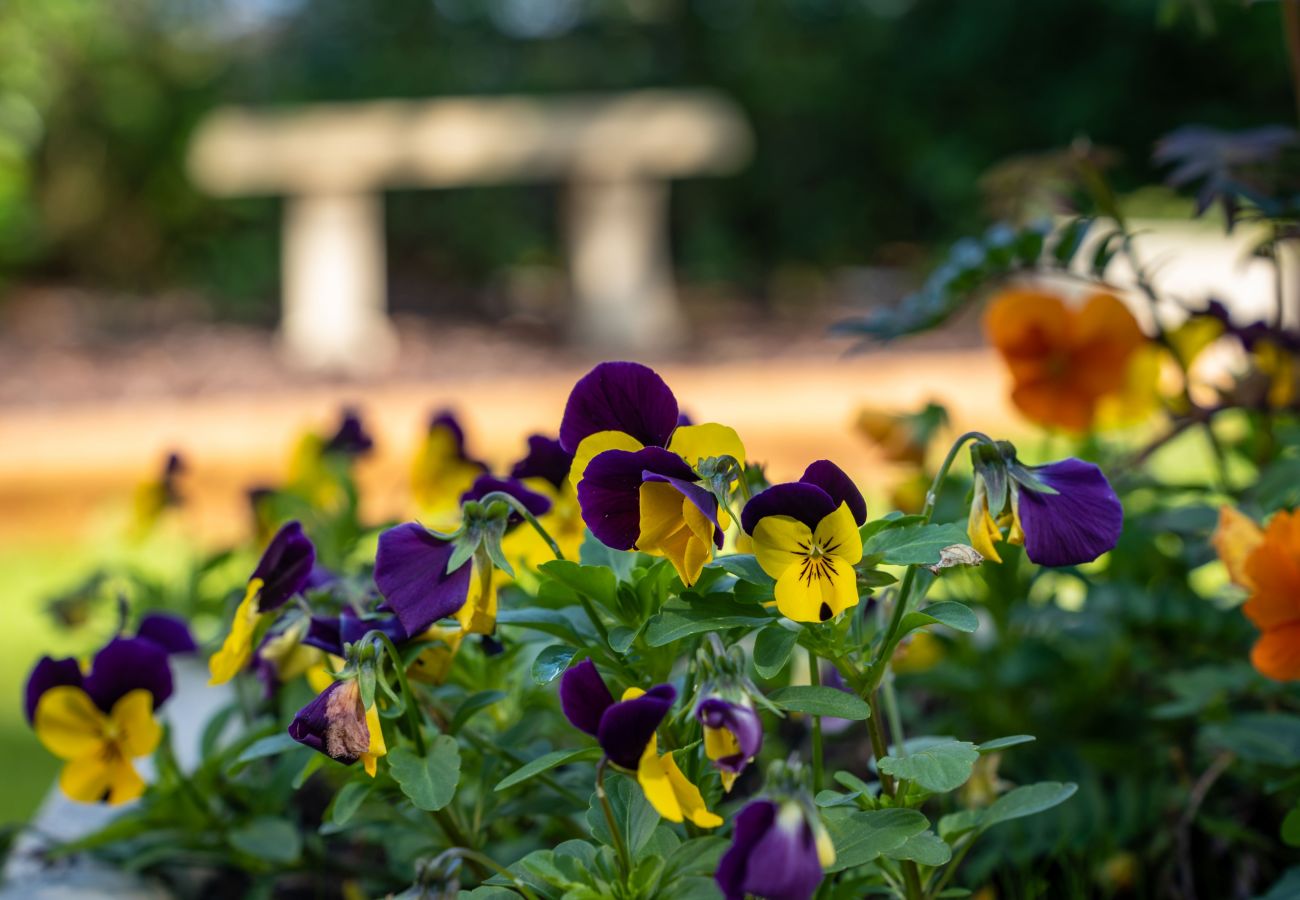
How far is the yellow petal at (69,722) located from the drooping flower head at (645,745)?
Answer: 16.4 inches

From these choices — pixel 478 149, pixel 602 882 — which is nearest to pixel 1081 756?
pixel 602 882

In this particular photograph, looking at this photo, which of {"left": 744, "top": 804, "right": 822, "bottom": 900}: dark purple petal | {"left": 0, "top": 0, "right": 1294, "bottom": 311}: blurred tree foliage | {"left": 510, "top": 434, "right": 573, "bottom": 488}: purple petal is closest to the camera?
{"left": 744, "top": 804, "right": 822, "bottom": 900}: dark purple petal

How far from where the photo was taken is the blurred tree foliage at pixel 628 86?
6.52 metres

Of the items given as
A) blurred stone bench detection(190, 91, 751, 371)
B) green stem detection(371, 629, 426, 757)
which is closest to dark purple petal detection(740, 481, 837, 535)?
green stem detection(371, 629, 426, 757)

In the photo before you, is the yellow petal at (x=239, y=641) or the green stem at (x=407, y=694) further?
the yellow petal at (x=239, y=641)

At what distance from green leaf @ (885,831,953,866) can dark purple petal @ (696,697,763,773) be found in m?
0.11

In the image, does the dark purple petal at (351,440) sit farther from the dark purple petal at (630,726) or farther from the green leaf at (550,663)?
the dark purple petal at (630,726)

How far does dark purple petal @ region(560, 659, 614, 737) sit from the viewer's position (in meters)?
A: 0.66

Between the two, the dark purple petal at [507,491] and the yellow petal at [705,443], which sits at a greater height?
the yellow petal at [705,443]

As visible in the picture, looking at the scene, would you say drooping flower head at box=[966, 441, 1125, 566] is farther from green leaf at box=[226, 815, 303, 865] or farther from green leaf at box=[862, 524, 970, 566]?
green leaf at box=[226, 815, 303, 865]

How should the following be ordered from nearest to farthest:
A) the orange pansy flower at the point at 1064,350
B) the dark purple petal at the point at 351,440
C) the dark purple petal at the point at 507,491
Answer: the dark purple petal at the point at 507,491, the orange pansy flower at the point at 1064,350, the dark purple petal at the point at 351,440

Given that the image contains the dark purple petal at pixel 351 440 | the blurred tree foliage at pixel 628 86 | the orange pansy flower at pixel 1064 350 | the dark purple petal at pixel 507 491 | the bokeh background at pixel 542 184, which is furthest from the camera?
the blurred tree foliage at pixel 628 86

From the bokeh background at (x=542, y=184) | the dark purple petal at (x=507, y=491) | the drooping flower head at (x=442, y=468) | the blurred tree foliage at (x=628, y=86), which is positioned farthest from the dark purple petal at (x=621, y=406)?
the blurred tree foliage at (x=628, y=86)

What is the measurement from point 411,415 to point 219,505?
0.68 m
